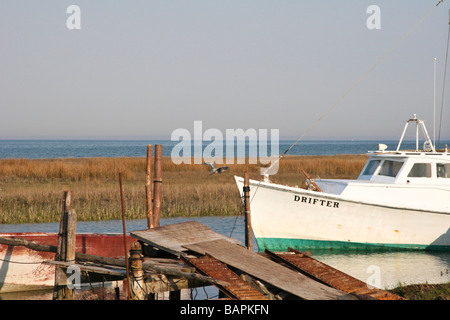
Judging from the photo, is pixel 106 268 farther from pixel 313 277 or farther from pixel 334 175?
pixel 334 175

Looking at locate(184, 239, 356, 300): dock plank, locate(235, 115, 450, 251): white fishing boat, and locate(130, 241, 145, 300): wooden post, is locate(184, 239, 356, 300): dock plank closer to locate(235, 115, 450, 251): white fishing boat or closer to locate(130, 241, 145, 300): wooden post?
locate(130, 241, 145, 300): wooden post

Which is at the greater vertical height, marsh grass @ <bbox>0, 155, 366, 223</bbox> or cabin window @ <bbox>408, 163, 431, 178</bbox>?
cabin window @ <bbox>408, 163, 431, 178</bbox>

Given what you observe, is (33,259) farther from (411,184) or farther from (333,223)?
(411,184)

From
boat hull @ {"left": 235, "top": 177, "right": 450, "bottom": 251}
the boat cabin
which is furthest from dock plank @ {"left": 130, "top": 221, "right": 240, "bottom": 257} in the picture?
the boat cabin

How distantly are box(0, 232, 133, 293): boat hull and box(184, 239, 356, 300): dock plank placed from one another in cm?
404

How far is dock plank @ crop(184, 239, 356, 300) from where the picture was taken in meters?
9.06

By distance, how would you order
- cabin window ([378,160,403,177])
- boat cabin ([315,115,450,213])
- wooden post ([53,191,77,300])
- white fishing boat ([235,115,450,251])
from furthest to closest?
1. cabin window ([378,160,403,177])
2. boat cabin ([315,115,450,213])
3. white fishing boat ([235,115,450,251])
4. wooden post ([53,191,77,300])

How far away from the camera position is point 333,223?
16734 millimetres

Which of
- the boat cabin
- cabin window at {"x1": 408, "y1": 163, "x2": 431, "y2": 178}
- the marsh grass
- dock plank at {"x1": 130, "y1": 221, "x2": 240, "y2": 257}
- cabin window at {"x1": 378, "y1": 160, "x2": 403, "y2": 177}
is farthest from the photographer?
the marsh grass

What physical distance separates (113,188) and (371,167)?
495 inches

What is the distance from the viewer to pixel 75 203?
23.5 meters
